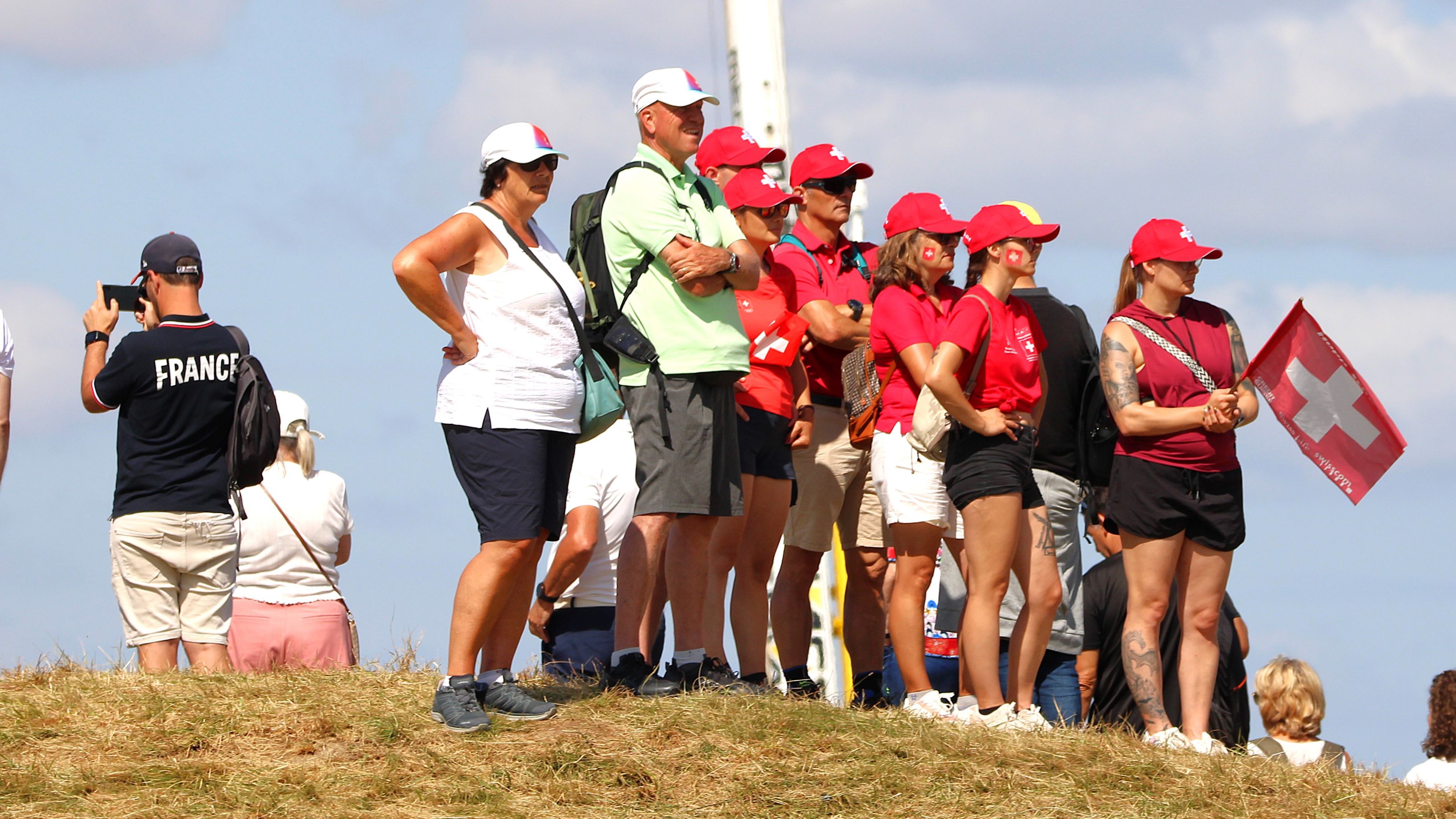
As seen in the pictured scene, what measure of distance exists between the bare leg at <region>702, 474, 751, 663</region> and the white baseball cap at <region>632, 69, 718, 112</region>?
62.5 inches

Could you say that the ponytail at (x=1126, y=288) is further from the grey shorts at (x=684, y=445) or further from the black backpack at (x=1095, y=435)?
the grey shorts at (x=684, y=445)

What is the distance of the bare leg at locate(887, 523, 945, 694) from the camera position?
23.7 feet

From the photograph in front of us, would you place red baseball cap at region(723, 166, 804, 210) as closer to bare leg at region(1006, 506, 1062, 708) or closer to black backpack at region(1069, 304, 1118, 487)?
black backpack at region(1069, 304, 1118, 487)

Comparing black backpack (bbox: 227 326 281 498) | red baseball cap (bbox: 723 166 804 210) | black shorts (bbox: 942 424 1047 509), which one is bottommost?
black shorts (bbox: 942 424 1047 509)

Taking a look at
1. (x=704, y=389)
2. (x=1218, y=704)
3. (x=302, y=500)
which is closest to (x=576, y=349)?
(x=704, y=389)

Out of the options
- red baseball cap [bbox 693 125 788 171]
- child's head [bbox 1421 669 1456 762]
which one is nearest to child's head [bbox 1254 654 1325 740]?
child's head [bbox 1421 669 1456 762]

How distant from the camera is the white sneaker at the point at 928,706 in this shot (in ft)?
23.0

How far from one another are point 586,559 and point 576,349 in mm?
1815

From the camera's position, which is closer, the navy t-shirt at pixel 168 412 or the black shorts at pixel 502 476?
the black shorts at pixel 502 476

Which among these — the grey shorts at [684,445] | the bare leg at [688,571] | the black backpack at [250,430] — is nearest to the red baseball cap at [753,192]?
the grey shorts at [684,445]

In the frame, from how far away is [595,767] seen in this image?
6105mm

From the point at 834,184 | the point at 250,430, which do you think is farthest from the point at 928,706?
the point at 250,430

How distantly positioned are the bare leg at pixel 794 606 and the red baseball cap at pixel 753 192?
1616mm

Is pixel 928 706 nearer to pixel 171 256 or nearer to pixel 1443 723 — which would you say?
pixel 1443 723
